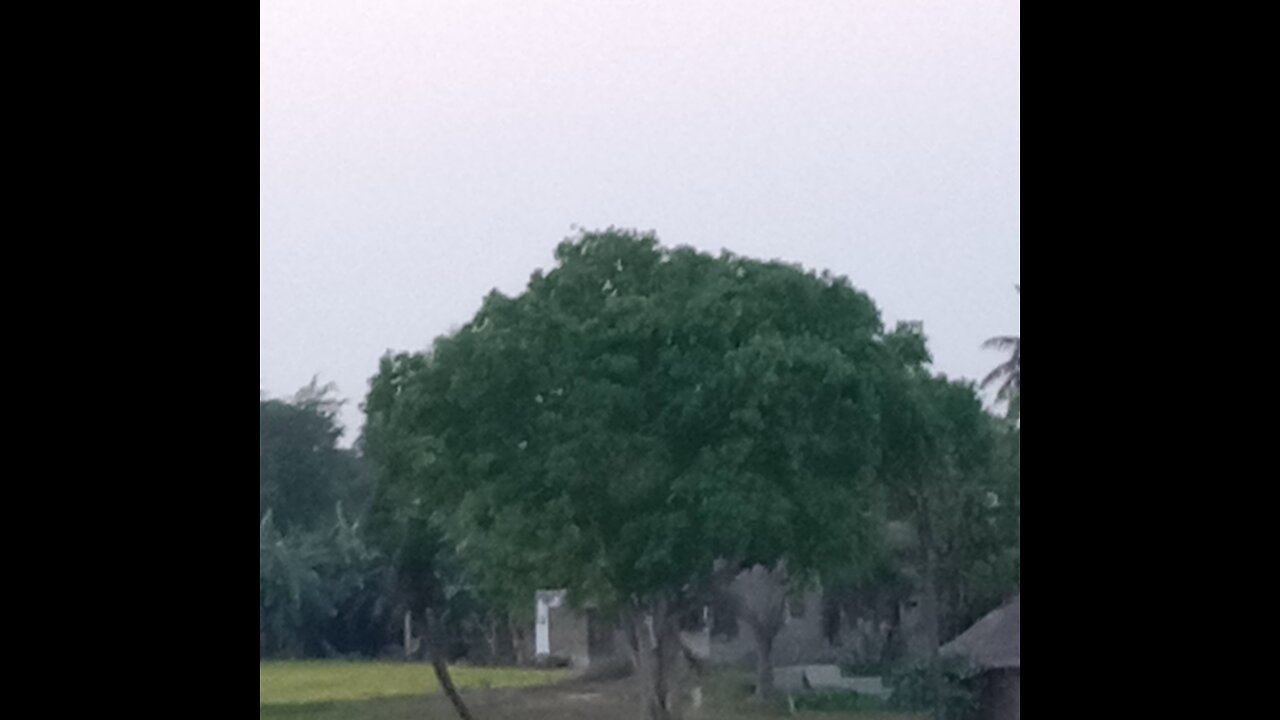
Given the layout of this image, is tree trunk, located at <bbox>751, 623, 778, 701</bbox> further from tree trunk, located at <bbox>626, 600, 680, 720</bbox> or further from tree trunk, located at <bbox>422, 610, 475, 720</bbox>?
tree trunk, located at <bbox>422, 610, 475, 720</bbox>

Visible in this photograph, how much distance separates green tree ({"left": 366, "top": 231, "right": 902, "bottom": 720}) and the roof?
47cm

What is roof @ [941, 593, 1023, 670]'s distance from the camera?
518 centimetres

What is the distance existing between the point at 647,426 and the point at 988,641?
1.39 m

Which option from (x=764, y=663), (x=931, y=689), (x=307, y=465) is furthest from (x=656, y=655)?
(x=307, y=465)

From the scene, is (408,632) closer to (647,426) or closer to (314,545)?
(314,545)

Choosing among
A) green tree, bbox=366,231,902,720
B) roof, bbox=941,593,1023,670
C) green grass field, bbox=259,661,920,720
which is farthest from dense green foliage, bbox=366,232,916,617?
roof, bbox=941,593,1023,670

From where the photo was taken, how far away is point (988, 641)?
520cm

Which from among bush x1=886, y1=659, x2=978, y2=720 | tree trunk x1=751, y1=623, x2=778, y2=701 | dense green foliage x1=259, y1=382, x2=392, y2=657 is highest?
dense green foliage x1=259, y1=382, x2=392, y2=657

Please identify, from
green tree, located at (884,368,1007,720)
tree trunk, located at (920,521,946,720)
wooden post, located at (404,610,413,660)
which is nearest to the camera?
wooden post, located at (404,610,413,660)

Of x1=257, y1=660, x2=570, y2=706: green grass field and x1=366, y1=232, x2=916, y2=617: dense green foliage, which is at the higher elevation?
x1=366, y1=232, x2=916, y2=617: dense green foliage
